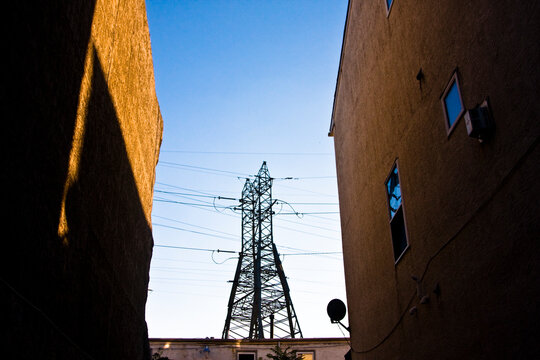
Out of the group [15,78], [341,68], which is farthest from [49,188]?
[341,68]

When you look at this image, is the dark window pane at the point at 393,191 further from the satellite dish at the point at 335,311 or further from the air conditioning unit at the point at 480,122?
the satellite dish at the point at 335,311

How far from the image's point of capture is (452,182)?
17.0ft

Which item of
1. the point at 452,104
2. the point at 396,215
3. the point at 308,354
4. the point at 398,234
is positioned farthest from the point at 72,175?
the point at 308,354

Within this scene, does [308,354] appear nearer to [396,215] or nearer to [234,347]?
[234,347]

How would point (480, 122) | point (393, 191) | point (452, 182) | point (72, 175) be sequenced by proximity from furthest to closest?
point (393, 191) → point (452, 182) → point (72, 175) → point (480, 122)

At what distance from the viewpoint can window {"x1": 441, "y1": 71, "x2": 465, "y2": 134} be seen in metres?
5.10

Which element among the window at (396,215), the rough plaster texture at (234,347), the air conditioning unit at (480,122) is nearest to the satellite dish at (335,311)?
the window at (396,215)

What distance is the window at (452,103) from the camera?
510 cm

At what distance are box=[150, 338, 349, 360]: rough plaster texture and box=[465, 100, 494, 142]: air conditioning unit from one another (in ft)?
68.3

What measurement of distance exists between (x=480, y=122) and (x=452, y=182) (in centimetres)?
95

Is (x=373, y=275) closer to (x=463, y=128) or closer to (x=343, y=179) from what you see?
(x=343, y=179)

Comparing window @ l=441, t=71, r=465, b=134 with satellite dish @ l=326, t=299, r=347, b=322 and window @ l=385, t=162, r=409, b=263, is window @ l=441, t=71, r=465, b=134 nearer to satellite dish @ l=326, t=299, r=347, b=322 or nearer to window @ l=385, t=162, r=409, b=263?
window @ l=385, t=162, r=409, b=263

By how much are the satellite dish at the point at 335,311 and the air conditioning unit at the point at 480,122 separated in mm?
6025

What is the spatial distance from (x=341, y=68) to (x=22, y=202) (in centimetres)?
920
